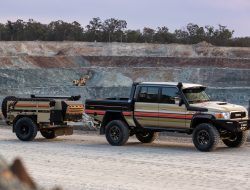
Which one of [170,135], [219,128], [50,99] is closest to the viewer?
[219,128]

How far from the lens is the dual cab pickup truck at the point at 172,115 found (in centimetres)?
1416

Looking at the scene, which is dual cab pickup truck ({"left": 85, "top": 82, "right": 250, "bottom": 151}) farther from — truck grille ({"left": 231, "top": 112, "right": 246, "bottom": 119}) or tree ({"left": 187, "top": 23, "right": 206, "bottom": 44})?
tree ({"left": 187, "top": 23, "right": 206, "bottom": 44})

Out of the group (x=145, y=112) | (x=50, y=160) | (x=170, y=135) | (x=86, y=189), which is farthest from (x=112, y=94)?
(x=86, y=189)

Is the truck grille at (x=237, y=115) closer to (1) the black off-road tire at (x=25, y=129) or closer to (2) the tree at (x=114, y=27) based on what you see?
(1) the black off-road tire at (x=25, y=129)

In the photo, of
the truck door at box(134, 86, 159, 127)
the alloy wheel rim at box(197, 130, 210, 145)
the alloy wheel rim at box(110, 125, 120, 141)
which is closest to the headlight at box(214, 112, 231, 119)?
the alloy wheel rim at box(197, 130, 210, 145)

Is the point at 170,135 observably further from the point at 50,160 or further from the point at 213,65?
the point at 213,65

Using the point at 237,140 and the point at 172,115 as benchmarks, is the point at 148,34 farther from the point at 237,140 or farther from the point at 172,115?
the point at 172,115

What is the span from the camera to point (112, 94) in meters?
44.5

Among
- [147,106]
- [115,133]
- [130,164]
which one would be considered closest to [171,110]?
[147,106]

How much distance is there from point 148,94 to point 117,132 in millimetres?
1308

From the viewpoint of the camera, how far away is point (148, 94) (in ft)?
50.8

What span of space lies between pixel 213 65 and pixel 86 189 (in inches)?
2558

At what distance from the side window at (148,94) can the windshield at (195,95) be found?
0.79 m

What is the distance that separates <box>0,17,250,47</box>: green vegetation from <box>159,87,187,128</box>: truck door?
9201cm
